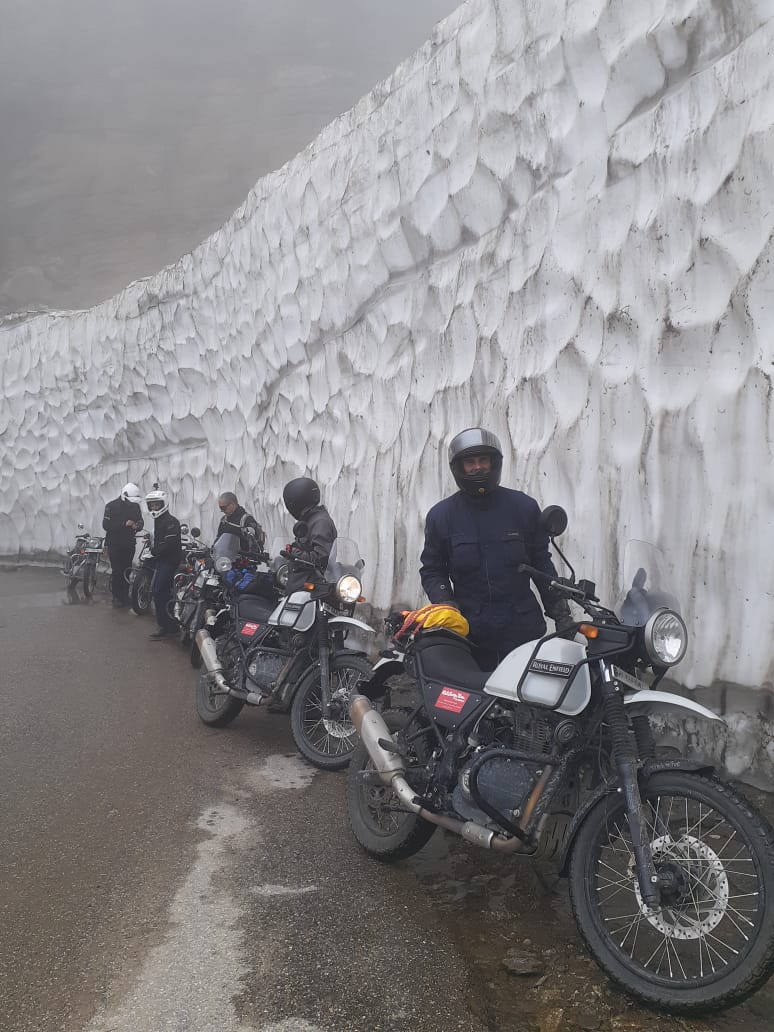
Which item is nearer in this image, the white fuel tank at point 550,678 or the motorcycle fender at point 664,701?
the motorcycle fender at point 664,701

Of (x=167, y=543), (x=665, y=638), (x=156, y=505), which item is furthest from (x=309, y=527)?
(x=156, y=505)

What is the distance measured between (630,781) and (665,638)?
17.2 inches

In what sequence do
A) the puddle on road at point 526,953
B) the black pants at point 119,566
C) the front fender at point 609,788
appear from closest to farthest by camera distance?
the puddle on road at point 526,953 → the front fender at point 609,788 → the black pants at point 119,566

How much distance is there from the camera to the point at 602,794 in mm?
2746

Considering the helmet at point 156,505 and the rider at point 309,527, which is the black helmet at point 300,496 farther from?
the helmet at point 156,505

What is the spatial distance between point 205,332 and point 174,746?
869cm

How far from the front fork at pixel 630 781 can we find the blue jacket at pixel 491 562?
0.94 metres

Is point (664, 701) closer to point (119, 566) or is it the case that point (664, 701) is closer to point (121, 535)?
point (121, 535)

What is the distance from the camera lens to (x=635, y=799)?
261 centimetres

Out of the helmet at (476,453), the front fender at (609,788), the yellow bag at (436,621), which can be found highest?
the helmet at (476,453)

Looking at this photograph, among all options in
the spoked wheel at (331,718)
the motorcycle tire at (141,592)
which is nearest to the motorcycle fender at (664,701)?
the spoked wheel at (331,718)

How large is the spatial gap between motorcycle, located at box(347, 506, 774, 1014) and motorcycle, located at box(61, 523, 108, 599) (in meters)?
10.4

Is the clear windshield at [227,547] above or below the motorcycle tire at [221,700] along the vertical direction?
above

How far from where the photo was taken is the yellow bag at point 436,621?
3639mm
